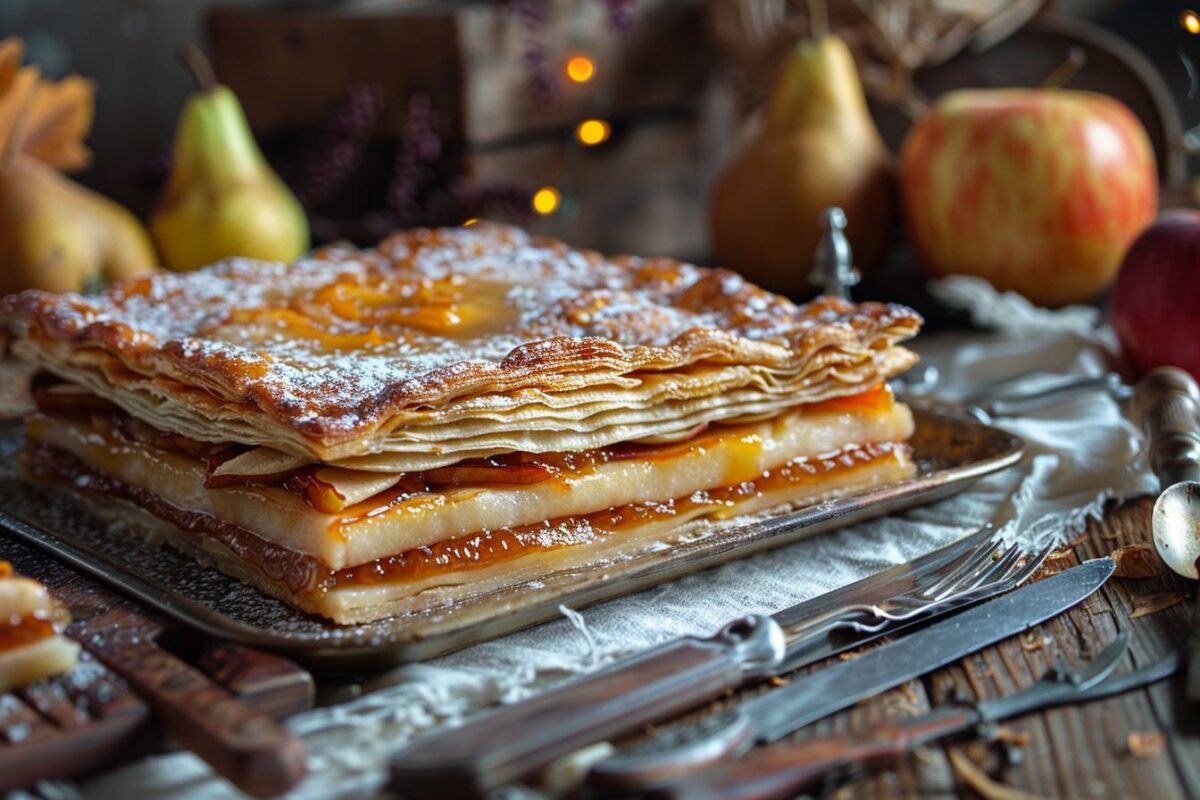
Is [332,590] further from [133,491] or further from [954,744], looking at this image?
[954,744]

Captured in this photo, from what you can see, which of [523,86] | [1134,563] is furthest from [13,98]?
[1134,563]

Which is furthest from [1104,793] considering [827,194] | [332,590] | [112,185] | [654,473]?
[112,185]

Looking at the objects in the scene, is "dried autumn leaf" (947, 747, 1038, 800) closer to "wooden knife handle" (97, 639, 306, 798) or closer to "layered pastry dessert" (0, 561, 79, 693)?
"wooden knife handle" (97, 639, 306, 798)

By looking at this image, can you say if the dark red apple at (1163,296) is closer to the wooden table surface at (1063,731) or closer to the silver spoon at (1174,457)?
the silver spoon at (1174,457)

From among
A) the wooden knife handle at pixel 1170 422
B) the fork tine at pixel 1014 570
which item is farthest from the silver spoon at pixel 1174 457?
the fork tine at pixel 1014 570

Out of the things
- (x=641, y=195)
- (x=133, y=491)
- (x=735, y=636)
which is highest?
(x=641, y=195)

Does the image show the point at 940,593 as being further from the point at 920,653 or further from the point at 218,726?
the point at 218,726
